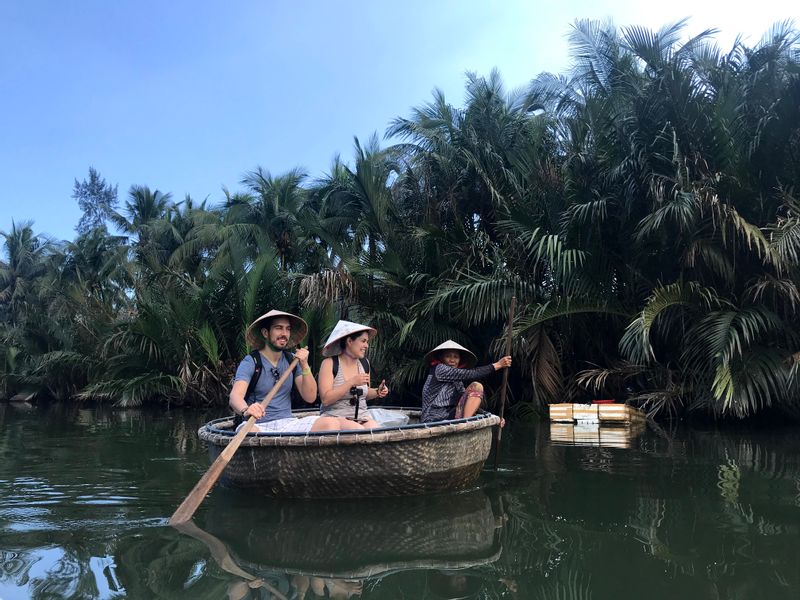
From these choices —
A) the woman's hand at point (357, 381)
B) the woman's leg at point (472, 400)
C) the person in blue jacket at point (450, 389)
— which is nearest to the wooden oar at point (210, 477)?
the woman's hand at point (357, 381)

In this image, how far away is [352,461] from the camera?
15.6 feet

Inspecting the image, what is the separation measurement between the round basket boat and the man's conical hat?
2.83 ft

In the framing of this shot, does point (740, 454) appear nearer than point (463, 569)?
No

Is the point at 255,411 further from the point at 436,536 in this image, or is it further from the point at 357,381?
the point at 436,536

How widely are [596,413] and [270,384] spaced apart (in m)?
Answer: 6.66

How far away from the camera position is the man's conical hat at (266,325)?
17.6ft

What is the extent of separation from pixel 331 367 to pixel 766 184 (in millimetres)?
8423

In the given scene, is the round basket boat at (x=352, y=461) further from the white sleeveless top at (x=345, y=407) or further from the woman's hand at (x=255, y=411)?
the white sleeveless top at (x=345, y=407)

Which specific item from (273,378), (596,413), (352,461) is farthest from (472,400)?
(596,413)

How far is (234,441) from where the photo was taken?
4660 millimetres

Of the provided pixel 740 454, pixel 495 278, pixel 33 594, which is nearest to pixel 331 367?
pixel 33 594

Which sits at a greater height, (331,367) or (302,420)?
(331,367)

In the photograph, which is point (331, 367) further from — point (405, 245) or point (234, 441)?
point (405, 245)

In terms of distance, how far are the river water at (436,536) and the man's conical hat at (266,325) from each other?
128 cm
